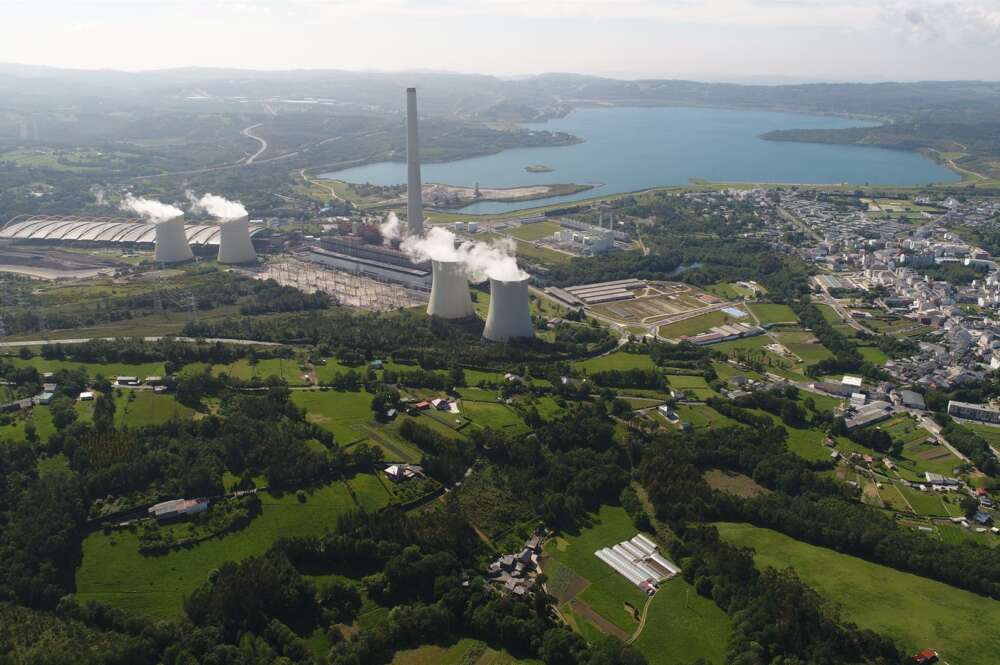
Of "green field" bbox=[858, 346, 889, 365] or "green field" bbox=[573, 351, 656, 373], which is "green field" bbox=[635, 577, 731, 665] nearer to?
"green field" bbox=[573, 351, 656, 373]

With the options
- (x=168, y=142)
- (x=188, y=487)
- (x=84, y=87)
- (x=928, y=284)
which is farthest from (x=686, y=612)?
(x=84, y=87)

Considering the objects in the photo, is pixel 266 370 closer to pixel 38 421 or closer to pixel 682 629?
pixel 38 421

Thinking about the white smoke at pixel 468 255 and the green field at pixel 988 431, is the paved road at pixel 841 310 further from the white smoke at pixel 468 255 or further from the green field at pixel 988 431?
the white smoke at pixel 468 255

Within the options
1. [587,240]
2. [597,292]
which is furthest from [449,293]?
[587,240]

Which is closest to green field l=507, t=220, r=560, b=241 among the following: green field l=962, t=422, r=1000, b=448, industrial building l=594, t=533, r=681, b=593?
green field l=962, t=422, r=1000, b=448

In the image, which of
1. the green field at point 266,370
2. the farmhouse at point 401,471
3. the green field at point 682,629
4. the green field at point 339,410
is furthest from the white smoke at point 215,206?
the green field at point 682,629

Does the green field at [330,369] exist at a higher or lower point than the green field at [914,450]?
higher
